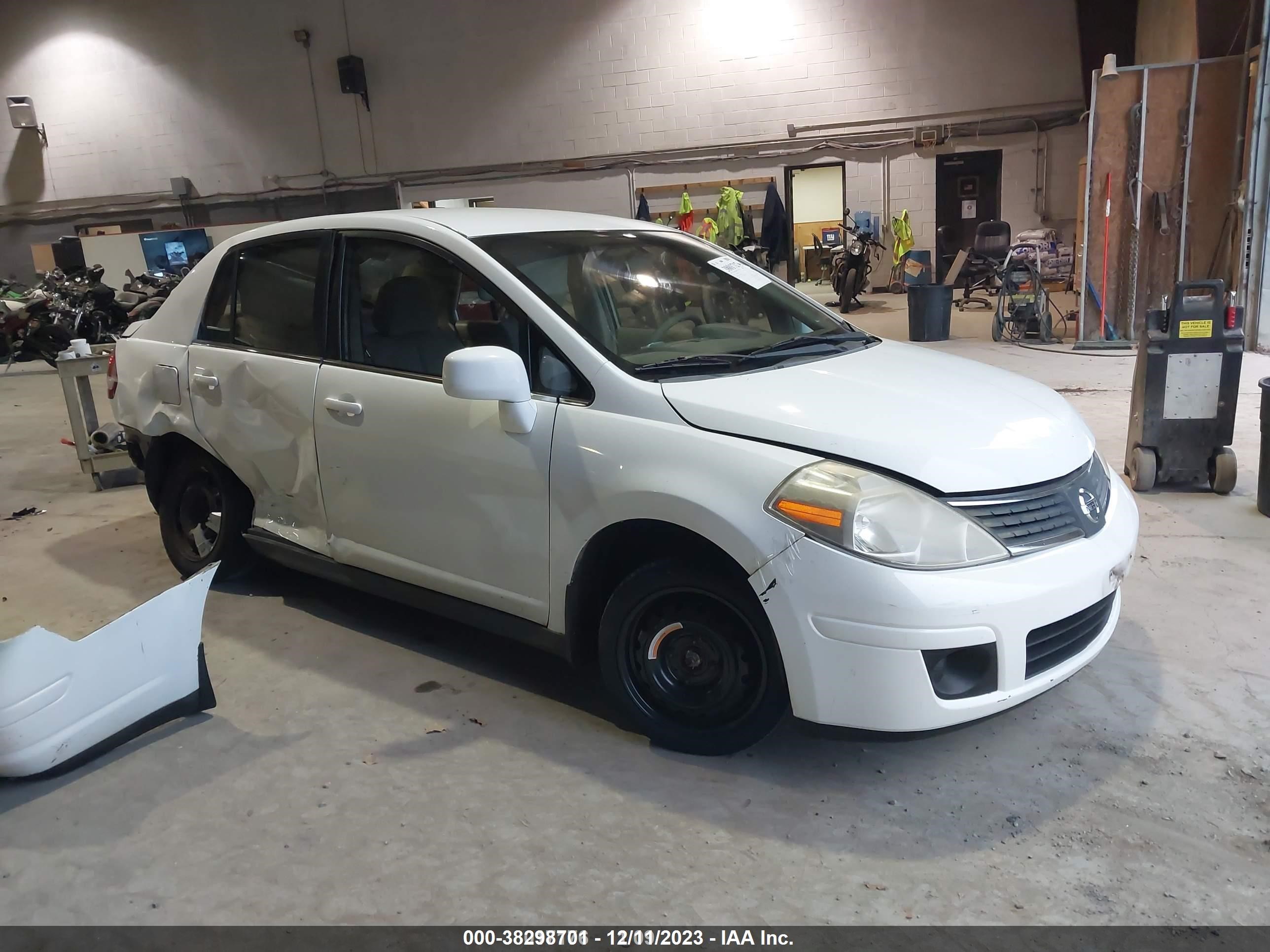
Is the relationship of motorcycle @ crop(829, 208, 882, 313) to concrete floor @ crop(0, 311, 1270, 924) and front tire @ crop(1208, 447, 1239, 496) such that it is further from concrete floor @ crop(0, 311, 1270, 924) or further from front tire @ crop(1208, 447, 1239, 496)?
concrete floor @ crop(0, 311, 1270, 924)

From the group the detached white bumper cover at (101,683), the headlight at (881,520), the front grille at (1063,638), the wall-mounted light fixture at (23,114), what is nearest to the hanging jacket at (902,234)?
the front grille at (1063,638)

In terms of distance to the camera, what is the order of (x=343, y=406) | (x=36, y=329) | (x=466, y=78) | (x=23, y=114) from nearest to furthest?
1. (x=343, y=406)
2. (x=36, y=329)
3. (x=466, y=78)
4. (x=23, y=114)

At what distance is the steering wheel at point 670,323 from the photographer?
2686 mm

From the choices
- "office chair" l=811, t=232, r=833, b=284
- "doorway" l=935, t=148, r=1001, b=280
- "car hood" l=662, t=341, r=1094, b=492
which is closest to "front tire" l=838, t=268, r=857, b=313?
"office chair" l=811, t=232, r=833, b=284

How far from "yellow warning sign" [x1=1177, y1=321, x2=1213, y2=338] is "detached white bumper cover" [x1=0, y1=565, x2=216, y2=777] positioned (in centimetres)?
423

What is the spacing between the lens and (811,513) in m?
2.06

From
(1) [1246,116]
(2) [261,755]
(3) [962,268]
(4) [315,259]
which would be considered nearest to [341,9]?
(3) [962,268]

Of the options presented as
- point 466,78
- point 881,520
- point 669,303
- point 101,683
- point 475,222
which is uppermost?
point 466,78

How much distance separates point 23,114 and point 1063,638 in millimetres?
20417

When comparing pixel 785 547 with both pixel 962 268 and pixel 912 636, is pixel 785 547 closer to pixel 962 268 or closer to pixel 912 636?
pixel 912 636

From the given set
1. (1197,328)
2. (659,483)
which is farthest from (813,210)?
(659,483)

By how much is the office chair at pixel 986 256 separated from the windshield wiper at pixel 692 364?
10389 mm

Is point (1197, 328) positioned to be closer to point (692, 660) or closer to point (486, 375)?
point (692, 660)

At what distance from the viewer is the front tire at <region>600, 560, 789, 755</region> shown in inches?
87.8
